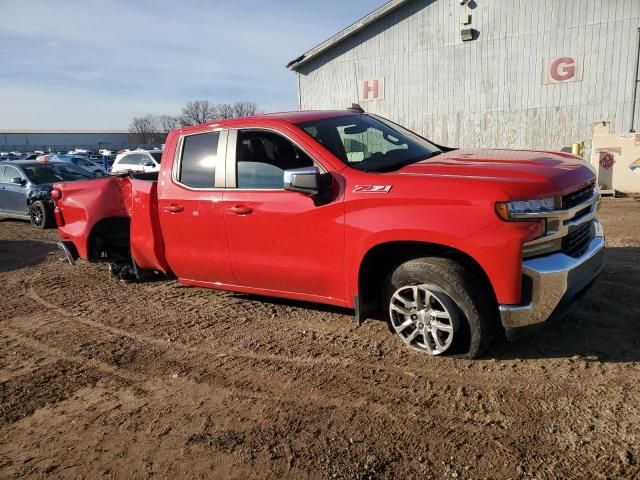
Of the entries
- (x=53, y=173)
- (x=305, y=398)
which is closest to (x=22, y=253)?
(x=53, y=173)

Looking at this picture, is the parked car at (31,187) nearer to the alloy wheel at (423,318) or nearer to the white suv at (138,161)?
the white suv at (138,161)

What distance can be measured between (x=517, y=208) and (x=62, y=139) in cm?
11925

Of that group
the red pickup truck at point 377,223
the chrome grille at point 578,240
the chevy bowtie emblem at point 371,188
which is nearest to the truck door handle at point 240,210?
the red pickup truck at point 377,223

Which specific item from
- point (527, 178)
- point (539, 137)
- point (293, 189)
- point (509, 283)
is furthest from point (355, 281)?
point (539, 137)

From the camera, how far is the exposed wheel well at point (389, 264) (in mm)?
3520

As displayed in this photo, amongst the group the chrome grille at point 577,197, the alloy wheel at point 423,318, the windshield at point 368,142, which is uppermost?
the windshield at point 368,142

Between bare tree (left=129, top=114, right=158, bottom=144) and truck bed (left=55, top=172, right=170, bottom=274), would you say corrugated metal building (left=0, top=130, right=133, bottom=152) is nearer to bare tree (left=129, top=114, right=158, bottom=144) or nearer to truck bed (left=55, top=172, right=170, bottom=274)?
bare tree (left=129, top=114, right=158, bottom=144)

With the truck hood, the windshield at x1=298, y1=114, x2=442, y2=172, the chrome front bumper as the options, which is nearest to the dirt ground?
the chrome front bumper

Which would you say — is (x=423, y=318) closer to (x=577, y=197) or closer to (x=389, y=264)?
(x=389, y=264)

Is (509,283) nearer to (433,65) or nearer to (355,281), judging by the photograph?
(355,281)

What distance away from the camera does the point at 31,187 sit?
39.0 feet

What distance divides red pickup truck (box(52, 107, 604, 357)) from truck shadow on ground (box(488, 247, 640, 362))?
41 cm

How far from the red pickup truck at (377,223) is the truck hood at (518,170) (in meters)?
0.01

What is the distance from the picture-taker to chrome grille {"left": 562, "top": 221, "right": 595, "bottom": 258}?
11.2 feet
